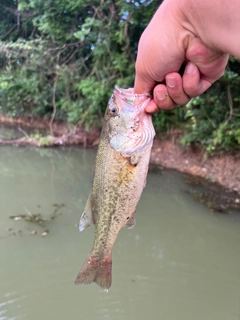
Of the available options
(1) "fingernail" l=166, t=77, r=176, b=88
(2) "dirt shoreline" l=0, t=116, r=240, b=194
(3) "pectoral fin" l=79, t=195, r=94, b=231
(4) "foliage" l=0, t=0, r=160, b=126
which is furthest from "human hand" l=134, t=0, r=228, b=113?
(4) "foliage" l=0, t=0, r=160, b=126

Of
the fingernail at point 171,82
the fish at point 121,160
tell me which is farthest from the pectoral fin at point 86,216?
the fingernail at point 171,82

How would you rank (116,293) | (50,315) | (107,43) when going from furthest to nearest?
(107,43)
(116,293)
(50,315)

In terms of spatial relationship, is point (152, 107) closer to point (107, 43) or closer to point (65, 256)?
point (65, 256)

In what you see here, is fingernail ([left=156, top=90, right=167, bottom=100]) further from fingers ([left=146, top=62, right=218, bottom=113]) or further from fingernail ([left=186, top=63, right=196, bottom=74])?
fingernail ([left=186, top=63, right=196, bottom=74])

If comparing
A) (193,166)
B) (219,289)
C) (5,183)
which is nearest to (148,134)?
(219,289)

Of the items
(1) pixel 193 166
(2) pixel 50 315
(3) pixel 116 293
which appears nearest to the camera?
(2) pixel 50 315

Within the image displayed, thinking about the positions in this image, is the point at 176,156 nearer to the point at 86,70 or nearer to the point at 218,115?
the point at 218,115
